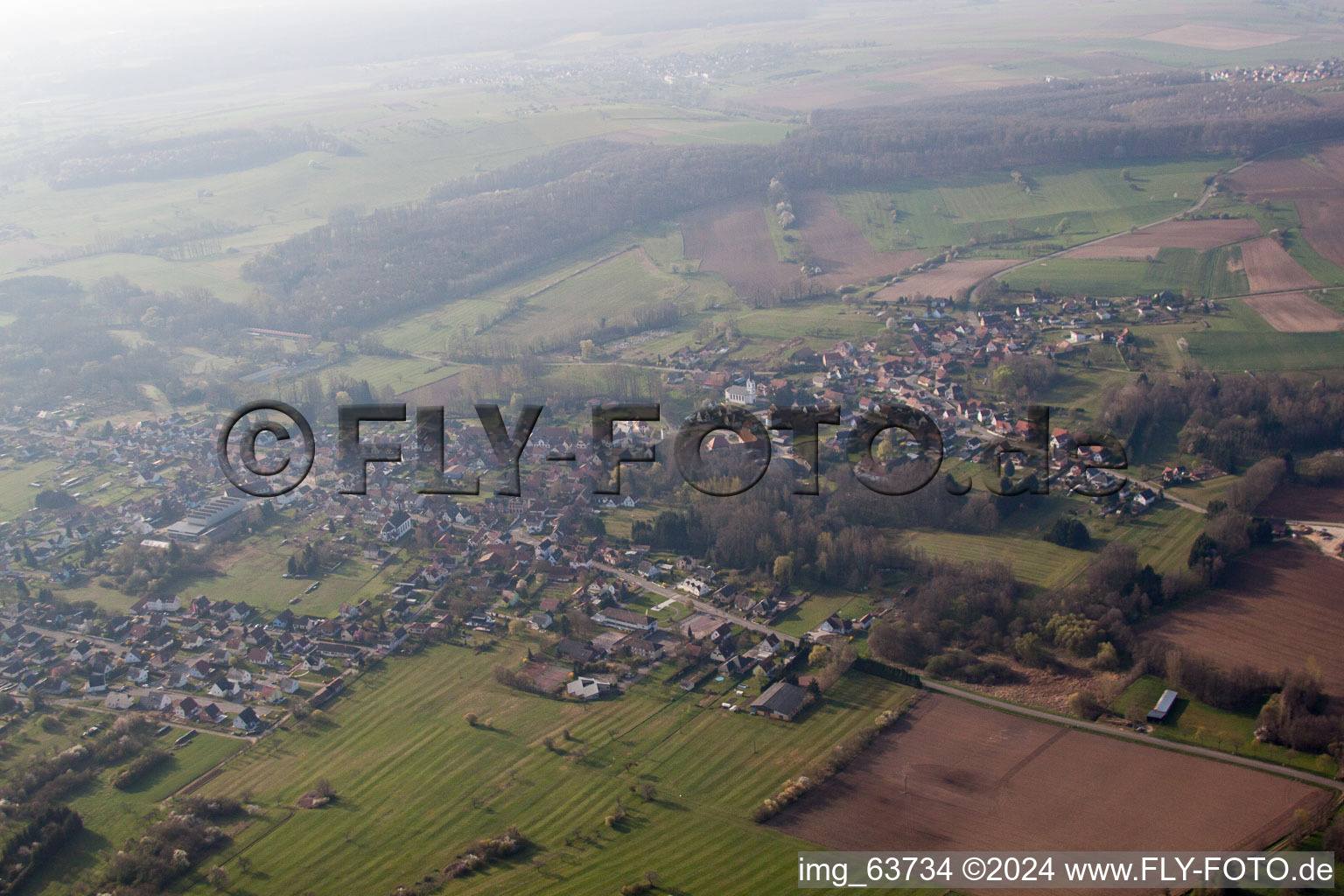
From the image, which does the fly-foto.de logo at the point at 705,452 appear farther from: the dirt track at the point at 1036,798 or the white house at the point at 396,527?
the dirt track at the point at 1036,798

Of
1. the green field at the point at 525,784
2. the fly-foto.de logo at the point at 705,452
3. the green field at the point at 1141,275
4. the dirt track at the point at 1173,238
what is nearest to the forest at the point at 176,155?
the fly-foto.de logo at the point at 705,452

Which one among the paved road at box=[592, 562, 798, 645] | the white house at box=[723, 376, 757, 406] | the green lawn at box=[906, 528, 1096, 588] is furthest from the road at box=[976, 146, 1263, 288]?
the paved road at box=[592, 562, 798, 645]

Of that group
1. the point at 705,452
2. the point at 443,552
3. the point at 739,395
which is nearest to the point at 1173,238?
the point at 739,395

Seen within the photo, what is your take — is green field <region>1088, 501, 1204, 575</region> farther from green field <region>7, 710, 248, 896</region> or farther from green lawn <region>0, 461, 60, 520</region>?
green lawn <region>0, 461, 60, 520</region>

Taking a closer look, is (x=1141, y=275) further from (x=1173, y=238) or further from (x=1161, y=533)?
(x=1161, y=533)

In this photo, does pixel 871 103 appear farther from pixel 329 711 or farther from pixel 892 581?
pixel 329 711
